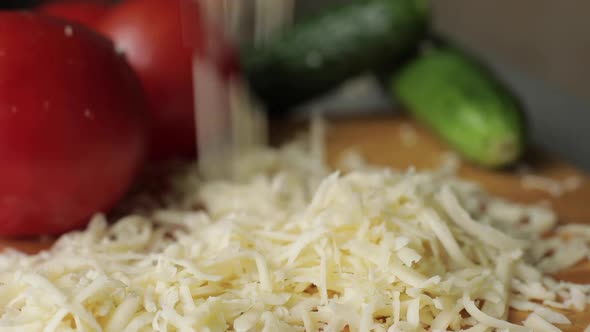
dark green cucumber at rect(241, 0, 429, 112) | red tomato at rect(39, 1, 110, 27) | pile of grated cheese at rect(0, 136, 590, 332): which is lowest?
pile of grated cheese at rect(0, 136, 590, 332)

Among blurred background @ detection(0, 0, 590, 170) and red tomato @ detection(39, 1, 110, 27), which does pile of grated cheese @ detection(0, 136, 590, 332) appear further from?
blurred background @ detection(0, 0, 590, 170)

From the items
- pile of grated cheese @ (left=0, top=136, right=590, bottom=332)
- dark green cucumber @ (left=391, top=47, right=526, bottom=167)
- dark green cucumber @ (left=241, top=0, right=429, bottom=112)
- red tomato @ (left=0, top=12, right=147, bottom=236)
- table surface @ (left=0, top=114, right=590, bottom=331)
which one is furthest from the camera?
dark green cucumber @ (left=241, top=0, right=429, bottom=112)

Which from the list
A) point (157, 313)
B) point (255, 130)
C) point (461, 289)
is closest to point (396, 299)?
point (461, 289)

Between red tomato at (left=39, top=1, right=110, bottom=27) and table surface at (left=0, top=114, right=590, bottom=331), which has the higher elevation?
red tomato at (left=39, top=1, right=110, bottom=27)

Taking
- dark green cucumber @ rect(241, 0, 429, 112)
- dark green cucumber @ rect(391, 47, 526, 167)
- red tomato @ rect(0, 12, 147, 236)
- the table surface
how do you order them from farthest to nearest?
dark green cucumber @ rect(241, 0, 429, 112)
dark green cucumber @ rect(391, 47, 526, 167)
the table surface
red tomato @ rect(0, 12, 147, 236)

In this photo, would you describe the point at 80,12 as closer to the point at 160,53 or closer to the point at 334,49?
the point at 160,53

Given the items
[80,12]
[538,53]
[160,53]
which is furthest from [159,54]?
[538,53]

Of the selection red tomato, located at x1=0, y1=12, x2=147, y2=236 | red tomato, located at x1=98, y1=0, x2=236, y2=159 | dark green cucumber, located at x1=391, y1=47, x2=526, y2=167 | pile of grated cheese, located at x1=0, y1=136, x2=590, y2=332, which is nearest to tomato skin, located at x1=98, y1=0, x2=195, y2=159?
red tomato, located at x1=98, y1=0, x2=236, y2=159
